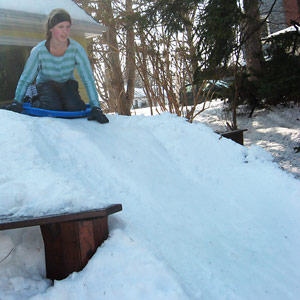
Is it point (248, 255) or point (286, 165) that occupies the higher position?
point (248, 255)

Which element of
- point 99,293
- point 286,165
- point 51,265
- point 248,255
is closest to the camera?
point 99,293

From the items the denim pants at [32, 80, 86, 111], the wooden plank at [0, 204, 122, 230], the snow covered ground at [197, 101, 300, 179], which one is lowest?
the snow covered ground at [197, 101, 300, 179]

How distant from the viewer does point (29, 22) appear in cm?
623

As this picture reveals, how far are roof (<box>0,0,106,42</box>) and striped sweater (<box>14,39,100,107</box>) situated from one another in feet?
8.40

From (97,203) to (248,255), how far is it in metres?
1.13

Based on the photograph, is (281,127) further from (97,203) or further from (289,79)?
(97,203)

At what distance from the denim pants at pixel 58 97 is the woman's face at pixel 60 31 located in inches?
Result: 20.6

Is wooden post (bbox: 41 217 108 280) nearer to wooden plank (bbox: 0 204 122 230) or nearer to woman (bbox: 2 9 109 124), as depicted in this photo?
wooden plank (bbox: 0 204 122 230)

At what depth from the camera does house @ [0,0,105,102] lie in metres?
6.04

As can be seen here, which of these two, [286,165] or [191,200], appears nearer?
[191,200]

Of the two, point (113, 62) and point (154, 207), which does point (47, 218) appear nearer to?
point (154, 207)

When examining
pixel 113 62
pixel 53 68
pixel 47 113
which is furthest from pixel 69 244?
pixel 113 62

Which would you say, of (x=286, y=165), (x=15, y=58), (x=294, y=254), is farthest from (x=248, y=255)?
(x=15, y=58)

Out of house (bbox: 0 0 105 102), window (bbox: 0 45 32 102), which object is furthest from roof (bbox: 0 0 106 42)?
window (bbox: 0 45 32 102)
